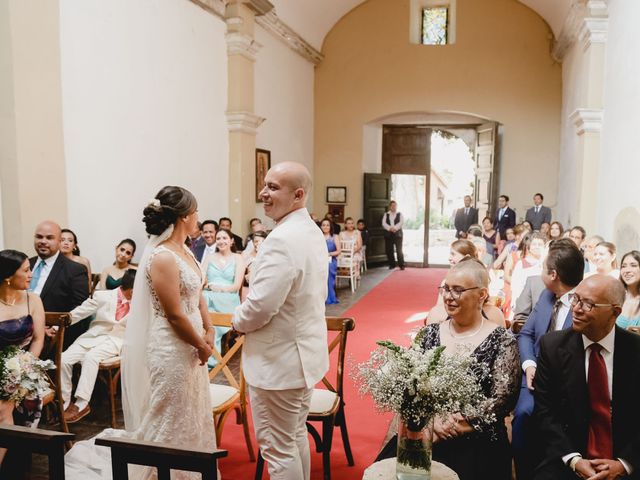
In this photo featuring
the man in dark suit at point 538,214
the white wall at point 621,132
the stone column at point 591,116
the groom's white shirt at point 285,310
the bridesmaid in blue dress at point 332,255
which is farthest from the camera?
the man in dark suit at point 538,214

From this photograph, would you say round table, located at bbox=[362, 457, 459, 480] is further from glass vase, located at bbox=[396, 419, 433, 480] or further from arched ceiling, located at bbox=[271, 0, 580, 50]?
arched ceiling, located at bbox=[271, 0, 580, 50]

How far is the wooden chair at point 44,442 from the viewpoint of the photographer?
5.88 ft

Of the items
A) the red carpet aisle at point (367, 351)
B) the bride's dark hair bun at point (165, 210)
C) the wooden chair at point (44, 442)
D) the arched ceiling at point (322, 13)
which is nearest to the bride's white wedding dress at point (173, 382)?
the bride's dark hair bun at point (165, 210)

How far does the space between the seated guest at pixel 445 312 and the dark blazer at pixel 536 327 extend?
16 cm

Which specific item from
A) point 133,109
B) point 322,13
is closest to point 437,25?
point 322,13

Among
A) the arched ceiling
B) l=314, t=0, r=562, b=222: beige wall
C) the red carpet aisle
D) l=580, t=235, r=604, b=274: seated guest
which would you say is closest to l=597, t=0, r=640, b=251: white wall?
l=580, t=235, r=604, b=274: seated guest

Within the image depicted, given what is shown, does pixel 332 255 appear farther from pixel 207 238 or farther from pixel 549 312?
pixel 549 312

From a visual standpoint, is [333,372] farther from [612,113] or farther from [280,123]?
[280,123]

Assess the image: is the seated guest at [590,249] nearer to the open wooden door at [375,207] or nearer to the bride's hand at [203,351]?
the bride's hand at [203,351]

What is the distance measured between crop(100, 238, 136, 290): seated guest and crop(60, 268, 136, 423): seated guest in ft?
1.93

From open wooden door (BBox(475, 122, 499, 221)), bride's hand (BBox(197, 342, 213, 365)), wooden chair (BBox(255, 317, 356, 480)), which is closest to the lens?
bride's hand (BBox(197, 342, 213, 365))

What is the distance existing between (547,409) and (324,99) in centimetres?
1198

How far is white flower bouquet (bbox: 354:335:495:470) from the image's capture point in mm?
2002

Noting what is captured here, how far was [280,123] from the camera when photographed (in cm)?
1141
